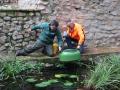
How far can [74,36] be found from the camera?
9961 millimetres

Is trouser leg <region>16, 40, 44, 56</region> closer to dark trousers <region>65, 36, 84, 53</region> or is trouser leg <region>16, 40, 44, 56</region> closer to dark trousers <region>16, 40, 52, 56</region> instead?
dark trousers <region>16, 40, 52, 56</region>

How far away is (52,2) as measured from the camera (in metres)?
10.2

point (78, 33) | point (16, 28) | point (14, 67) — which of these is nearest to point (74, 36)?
point (78, 33)

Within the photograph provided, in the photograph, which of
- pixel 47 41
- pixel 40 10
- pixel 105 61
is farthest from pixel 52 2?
pixel 105 61

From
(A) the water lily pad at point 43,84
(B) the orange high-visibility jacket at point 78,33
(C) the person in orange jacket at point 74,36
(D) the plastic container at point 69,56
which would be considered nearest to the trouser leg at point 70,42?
(C) the person in orange jacket at point 74,36

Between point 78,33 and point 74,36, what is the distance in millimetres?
176

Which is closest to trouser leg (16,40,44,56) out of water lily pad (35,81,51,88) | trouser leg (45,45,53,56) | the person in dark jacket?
the person in dark jacket

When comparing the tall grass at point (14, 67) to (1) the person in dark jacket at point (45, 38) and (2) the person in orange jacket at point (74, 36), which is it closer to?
(1) the person in dark jacket at point (45, 38)

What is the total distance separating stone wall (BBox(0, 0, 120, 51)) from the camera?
31.5 ft

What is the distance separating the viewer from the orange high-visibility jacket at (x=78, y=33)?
9706mm

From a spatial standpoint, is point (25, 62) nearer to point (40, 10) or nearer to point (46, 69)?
point (46, 69)

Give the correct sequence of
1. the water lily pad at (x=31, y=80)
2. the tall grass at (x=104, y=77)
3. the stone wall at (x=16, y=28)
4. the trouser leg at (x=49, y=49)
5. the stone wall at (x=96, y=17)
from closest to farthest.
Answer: the tall grass at (x=104, y=77), the water lily pad at (x=31, y=80), the stone wall at (x=16, y=28), the trouser leg at (x=49, y=49), the stone wall at (x=96, y=17)

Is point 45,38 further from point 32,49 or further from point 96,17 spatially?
point 96,17

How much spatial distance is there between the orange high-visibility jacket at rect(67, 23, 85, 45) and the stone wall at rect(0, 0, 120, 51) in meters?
0.53
